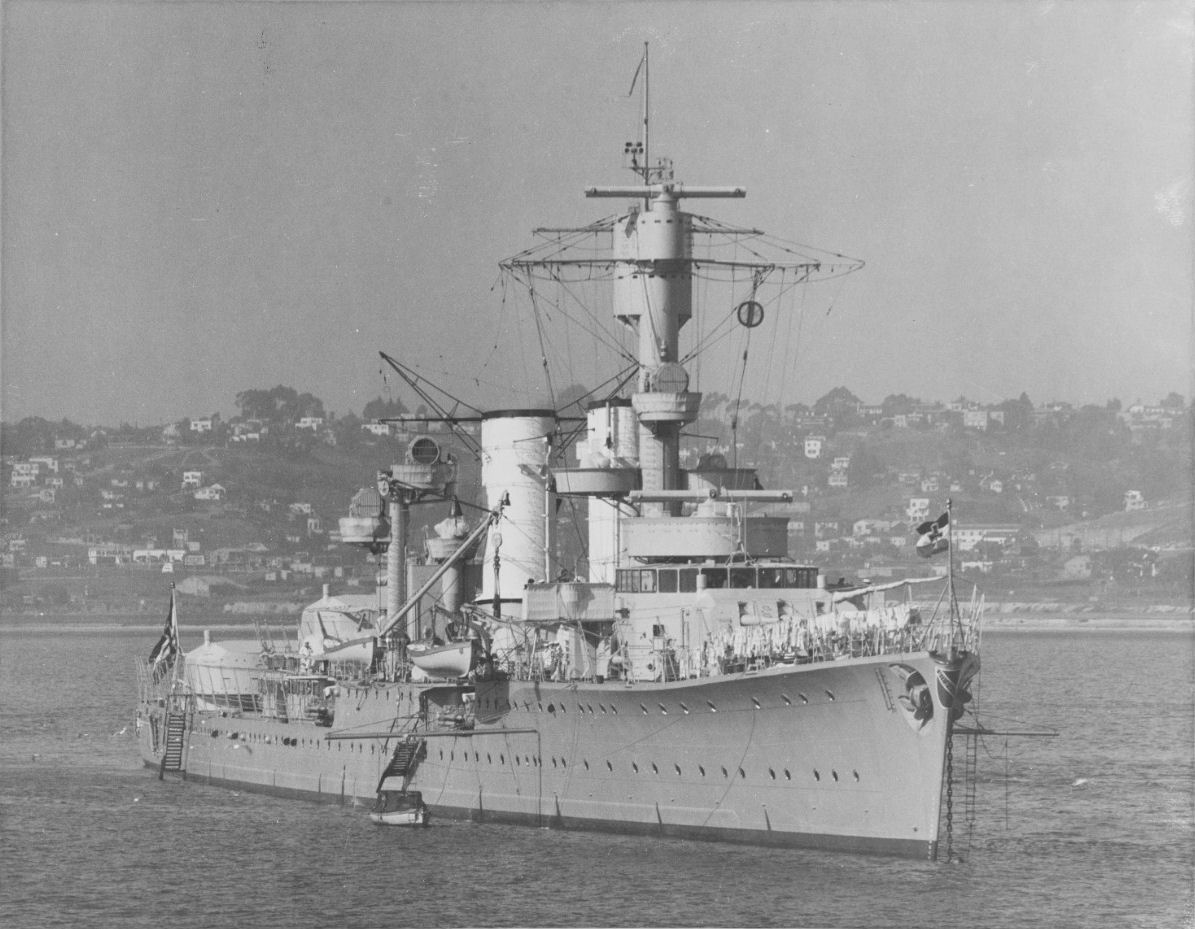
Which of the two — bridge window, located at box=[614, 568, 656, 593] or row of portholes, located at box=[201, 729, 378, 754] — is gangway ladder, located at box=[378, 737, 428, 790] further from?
bridge window, located at box=[614, 568, 656, 593]

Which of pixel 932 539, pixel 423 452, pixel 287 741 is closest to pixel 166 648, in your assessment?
pixel 287 741

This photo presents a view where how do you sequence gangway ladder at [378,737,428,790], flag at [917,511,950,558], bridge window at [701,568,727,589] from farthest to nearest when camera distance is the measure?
gangway ladder at [378,737,428,790] → bridge window at [701,568,727,589] → flag at [917,511,950,558]

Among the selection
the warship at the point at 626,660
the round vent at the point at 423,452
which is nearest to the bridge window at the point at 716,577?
the warship at the point at 626,660

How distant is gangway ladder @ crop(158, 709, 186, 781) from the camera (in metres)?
60.1

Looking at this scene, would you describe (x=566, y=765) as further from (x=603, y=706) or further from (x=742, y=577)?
(x=742, y=577)

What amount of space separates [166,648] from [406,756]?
631 inches

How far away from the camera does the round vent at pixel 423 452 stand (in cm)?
5222

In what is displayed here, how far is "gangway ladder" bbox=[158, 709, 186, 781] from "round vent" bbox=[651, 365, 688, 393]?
71.6 feet

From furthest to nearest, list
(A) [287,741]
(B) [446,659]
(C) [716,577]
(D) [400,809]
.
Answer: (A) [287,741] → (D) [400,809] → (B) [446,659] → (C) [716,577]

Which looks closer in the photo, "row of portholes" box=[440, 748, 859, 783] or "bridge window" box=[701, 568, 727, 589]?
"row of portholes" box=[440, 748, 859, 783]

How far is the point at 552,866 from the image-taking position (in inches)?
1550

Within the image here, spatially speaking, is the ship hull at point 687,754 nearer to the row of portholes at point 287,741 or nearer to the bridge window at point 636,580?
the row of portholes at point 287,741

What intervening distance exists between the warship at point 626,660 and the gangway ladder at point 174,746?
0.25 ft

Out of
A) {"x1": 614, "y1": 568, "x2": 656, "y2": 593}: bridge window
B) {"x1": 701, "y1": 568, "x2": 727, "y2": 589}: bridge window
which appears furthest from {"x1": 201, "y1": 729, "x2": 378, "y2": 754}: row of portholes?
{"x1": 701, "y1": 568, "x2": 727, "y2": 589}: bridge window
